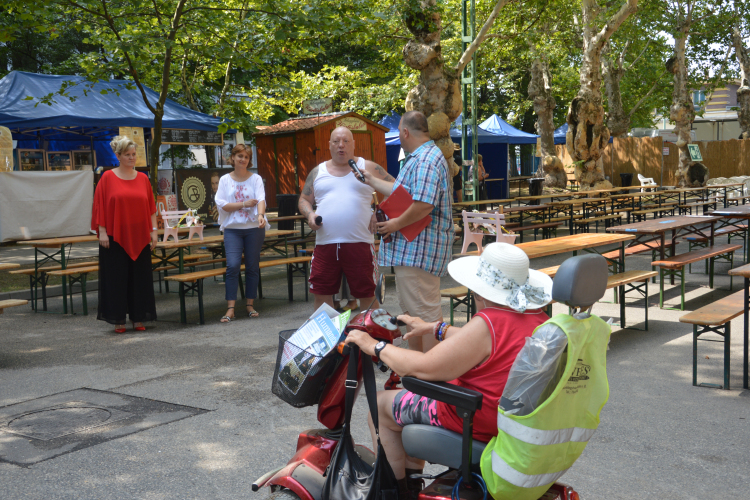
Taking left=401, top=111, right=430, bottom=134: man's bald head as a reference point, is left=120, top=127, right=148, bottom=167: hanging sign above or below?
above

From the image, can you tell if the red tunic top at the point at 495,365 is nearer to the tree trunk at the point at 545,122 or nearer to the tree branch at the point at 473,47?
the tree branch at the point at 473,47

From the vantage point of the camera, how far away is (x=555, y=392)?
7.31ft

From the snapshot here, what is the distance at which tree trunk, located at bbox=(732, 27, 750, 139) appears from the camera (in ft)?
103

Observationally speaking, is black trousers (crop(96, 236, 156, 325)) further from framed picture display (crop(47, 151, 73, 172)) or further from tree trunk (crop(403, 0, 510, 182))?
framed picture display (crop(47, 151, 73, 172))

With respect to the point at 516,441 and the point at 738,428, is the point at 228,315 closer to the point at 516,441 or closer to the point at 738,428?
the point at 738,428

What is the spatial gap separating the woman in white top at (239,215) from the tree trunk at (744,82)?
30156 millimetres

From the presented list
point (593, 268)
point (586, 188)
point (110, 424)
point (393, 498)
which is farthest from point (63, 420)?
point (586, 188)

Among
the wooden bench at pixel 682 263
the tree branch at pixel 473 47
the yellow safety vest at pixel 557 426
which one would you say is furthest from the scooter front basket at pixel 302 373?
the tree branch at pixel 473 47

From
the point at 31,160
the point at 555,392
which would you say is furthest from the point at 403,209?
the point at 31,160

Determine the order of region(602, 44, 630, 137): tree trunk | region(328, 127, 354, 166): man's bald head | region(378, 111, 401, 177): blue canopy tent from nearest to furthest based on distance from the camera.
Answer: region(328, 127, 354, 166): man's bald head < region(378, 111, 401, 177): blue canopy tent < region(602, 44, 630, 137): tree trunk

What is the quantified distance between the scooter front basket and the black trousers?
5.09 metres

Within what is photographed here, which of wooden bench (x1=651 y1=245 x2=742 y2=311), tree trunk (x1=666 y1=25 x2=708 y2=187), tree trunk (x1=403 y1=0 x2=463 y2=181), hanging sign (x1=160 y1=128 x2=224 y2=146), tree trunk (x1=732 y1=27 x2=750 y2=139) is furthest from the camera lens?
tree trunk (x1=732 y1=27 x2=750 y2=139)

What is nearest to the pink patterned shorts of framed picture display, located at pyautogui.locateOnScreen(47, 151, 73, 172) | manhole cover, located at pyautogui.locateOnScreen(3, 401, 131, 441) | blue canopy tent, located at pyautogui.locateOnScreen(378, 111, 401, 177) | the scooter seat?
the scooter seat

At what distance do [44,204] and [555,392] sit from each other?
15.4 m
